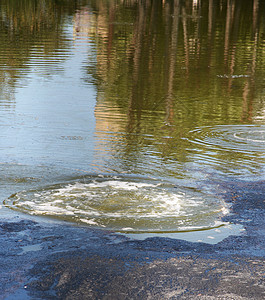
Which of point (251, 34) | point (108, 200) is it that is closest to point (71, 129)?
point (108, 200)

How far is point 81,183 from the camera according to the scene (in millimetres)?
7406

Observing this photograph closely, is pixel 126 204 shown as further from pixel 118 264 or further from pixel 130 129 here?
pixel 130 129

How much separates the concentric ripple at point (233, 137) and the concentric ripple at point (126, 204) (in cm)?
267

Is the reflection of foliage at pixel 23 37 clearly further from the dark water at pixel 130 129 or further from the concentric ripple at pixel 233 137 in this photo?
the concentric ripple at pixel 233 137

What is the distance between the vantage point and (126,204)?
6.61m

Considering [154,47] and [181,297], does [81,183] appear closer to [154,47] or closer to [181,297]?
[181,297]

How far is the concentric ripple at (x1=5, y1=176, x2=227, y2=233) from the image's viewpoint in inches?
239

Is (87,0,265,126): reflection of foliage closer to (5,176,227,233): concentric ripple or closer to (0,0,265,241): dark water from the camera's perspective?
(0,0,265,241): dark water

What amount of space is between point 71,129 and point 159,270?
6.21m

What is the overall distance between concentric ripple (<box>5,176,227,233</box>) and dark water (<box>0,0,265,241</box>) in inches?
0.5

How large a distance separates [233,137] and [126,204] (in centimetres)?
434

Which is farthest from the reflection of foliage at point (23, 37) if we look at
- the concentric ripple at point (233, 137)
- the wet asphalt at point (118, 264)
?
the wet asphalt at point (118, 264)

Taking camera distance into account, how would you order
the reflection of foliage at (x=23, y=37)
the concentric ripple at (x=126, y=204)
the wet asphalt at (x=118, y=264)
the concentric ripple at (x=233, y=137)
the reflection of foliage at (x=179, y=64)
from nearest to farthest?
the wet asphalt at (x=118, y=264) → the concentric ripple at (x=126, y=204) → the concentric ripple at (x=233, y=137) → the reflection of foliage at (x=179, y=64) → the reflection of foliage at (x=23, y=37)

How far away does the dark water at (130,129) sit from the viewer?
661 centimetres
